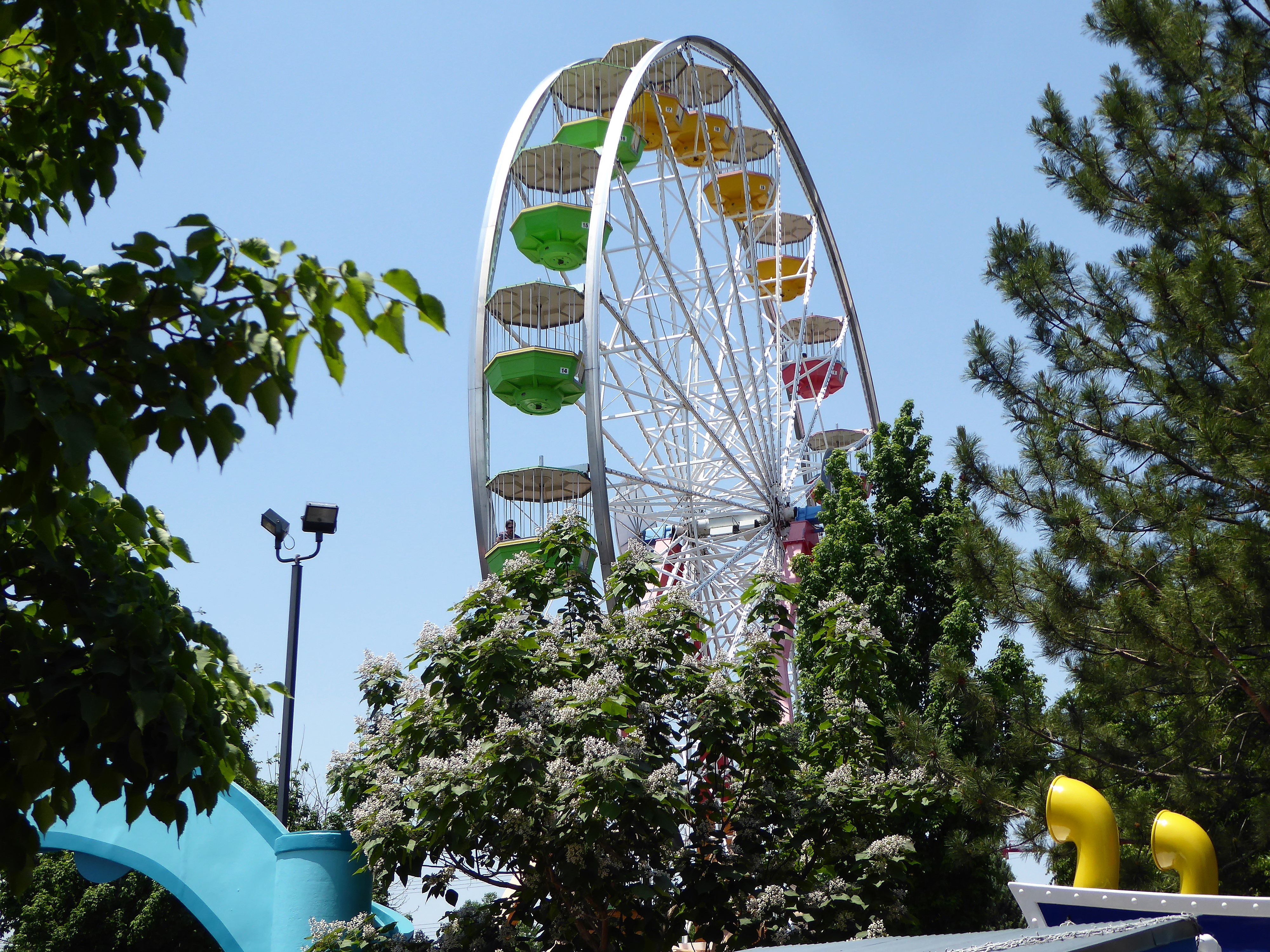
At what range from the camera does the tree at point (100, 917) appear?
23.7m

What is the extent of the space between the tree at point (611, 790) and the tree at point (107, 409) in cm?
321

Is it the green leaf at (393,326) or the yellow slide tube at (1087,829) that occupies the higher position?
the green leaf at (393,326)

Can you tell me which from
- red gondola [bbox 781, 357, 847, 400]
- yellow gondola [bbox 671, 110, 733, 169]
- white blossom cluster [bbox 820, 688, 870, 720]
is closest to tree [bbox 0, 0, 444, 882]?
white blossom cluster [bbox 820, 688, 870, 720]

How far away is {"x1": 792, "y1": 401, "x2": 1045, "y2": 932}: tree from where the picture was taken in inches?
381

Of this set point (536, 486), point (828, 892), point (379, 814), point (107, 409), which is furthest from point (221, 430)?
point (536, 486)

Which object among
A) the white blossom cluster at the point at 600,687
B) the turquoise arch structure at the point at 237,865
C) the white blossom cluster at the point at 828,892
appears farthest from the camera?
the turquoise arch structure at the point at 237,865

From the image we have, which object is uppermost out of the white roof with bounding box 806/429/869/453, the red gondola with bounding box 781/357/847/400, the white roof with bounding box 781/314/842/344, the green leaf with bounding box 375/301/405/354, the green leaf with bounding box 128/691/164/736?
the white roof with bounding box 781/314/842/344

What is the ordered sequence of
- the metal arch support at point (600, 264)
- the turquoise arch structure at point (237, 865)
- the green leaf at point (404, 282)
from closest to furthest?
1. the green leaf at point (404, 282)
2. the turquoise arch structure at point (237, 865)
3. the metal arch support at point (600, 264)

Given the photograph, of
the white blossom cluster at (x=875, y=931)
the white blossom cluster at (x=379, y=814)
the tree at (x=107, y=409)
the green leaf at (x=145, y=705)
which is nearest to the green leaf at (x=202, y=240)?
the tree at (x=107, y=409)

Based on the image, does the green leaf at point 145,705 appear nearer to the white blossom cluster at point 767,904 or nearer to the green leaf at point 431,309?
the green leaf at point 431,309

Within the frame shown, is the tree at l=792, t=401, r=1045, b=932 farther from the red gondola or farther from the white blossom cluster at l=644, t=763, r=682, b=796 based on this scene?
the red gondola

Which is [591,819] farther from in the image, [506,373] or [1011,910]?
[506,373]

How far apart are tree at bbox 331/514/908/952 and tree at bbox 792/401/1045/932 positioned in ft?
2.14

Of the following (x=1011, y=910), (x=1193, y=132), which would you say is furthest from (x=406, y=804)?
(x=1011, y=910)
